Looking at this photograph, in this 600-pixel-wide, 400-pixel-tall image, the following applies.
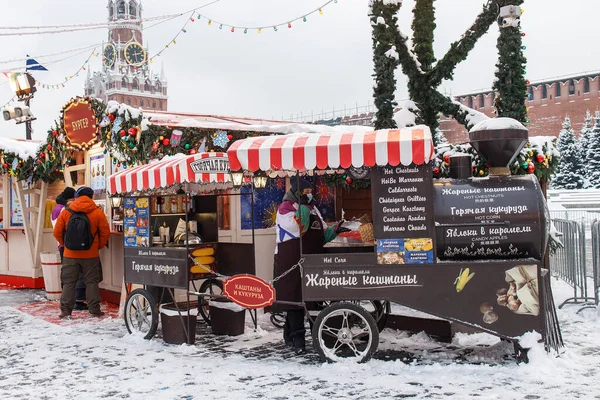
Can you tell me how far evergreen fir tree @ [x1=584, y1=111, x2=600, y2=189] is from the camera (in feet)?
154

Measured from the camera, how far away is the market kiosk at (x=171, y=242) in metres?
7.36

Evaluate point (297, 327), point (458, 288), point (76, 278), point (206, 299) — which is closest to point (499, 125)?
point (458, 288)

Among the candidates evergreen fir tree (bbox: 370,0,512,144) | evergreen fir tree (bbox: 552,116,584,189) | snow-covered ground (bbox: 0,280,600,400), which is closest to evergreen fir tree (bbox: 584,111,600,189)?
evergreen fir tree (bbox: 552,116,584,189)

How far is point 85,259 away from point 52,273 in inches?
87.4

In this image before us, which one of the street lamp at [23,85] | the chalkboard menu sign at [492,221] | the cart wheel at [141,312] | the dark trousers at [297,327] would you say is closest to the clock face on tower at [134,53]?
the street lamp at [23,85]

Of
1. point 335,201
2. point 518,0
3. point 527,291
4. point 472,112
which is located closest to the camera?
point 527,291

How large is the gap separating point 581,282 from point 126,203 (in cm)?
657

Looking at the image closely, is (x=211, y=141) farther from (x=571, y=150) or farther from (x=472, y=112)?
(x=571, y=150)

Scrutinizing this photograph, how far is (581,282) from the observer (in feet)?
31.0

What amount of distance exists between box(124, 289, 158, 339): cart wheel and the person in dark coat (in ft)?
5.47

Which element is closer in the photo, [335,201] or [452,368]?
[452,368]

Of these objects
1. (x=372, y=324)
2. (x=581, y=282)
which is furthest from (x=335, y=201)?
(x=372, y=324)

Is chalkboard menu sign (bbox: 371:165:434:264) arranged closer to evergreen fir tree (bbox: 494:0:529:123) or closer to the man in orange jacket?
evergreen fir tree (bbox: 494:0:529:123)

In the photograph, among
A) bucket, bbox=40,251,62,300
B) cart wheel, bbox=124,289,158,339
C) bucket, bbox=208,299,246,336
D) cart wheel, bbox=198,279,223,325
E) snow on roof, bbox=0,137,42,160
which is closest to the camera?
cart wheel, bbox=124,289,158,339
